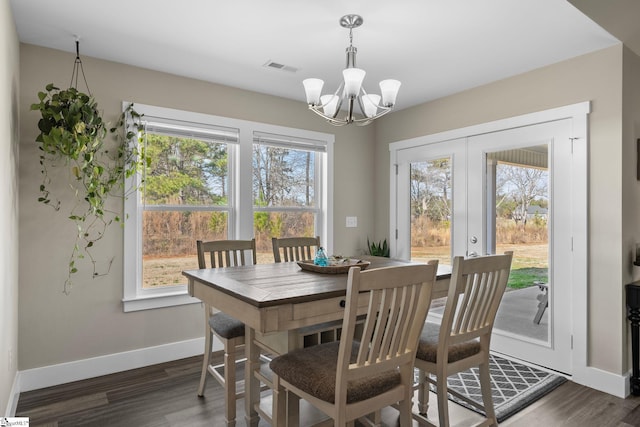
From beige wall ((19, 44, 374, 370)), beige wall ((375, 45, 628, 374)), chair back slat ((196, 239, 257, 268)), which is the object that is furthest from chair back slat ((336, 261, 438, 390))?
beige wall ((19, 44, 374, 370))

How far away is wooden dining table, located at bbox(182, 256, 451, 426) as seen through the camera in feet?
5.59

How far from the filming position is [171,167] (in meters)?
3.45

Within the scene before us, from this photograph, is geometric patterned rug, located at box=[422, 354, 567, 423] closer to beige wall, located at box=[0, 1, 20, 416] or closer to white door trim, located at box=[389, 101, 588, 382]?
white door trim, located at box=[389, 101, 588, 382]

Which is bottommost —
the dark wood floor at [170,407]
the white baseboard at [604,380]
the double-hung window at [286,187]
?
the dark wood floor at [170,407]

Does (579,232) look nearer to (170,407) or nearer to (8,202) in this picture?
(170,407)

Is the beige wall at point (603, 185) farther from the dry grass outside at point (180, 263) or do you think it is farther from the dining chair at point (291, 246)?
the dining chair at point (291, 246)

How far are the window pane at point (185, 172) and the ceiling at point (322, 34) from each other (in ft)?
2.02

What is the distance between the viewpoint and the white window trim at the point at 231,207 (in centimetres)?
317

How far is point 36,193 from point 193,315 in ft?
5.07

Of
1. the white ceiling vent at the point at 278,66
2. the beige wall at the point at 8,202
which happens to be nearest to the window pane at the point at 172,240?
the beige wall at the point at 8,202

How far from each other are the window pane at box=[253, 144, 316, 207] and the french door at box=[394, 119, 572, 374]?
47.6 inches

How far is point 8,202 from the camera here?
227 centimetres

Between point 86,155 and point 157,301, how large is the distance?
51.8 inches

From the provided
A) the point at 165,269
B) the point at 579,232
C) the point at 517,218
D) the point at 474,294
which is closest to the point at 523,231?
the point at 517,218
